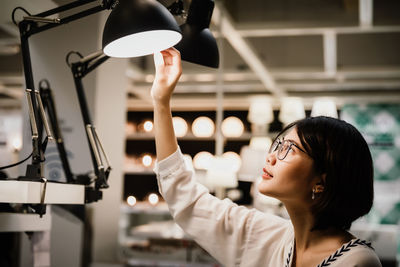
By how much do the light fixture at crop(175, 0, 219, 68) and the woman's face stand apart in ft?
1.20

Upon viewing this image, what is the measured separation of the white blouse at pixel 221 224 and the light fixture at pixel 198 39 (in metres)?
0.29

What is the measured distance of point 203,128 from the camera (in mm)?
8602

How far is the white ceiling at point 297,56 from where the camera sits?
487 cm

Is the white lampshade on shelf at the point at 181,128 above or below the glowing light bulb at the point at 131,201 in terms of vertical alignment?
above

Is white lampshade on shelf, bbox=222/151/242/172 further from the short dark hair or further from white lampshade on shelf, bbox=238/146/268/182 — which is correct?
the short dark hair

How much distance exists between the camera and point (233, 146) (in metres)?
8.73

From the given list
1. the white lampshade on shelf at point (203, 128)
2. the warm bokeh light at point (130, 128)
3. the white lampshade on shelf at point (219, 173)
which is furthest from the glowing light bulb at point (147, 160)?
the white lampshade on shelf at point (219, 173)

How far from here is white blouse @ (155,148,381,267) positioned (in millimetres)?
1429

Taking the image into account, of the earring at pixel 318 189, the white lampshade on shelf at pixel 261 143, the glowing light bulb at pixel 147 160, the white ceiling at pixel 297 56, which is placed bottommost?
the glowing light bulb at pixel 147 160

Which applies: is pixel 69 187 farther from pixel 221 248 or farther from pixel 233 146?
pixel 233 146

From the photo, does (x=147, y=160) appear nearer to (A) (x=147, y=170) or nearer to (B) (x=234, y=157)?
(A) (x=147, y=170)

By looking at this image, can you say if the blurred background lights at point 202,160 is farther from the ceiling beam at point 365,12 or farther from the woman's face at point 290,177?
the woman's face at point 290,177

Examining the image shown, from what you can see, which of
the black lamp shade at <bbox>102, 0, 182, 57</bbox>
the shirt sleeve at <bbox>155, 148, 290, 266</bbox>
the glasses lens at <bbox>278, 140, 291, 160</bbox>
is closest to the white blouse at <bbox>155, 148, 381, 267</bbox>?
the shirt sleeve at <bbox>155, 148, 290, 266</bbox>

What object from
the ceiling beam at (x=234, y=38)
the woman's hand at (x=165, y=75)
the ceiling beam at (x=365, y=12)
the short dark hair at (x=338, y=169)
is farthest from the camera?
the ceiling beam at (x=234, y=38)
